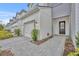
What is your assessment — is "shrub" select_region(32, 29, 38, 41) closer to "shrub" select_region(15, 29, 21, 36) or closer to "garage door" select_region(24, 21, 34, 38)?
"garage door" select_region(24, 21, 34, 38)

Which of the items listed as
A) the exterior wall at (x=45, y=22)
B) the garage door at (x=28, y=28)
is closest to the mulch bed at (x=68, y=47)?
the exterior wall at (x=45, y=22)

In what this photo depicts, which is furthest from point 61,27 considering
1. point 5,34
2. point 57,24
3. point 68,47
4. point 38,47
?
point 5,34

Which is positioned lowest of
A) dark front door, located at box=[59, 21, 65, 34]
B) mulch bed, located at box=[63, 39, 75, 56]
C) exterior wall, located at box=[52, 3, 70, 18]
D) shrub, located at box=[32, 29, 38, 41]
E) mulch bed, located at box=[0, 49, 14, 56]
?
mulch bed, located at box=[0, 49, 14, 56]

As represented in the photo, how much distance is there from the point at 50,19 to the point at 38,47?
41 centimetres

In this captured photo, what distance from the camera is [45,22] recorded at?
2.55 meters

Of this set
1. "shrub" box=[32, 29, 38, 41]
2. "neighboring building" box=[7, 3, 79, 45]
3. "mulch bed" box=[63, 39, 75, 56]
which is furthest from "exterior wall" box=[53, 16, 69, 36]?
"shrub" box=[32, 29, 38, 41]

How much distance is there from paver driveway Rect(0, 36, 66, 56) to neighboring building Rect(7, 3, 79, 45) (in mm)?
100

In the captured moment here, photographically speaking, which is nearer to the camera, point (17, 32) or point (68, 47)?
point (68, 47)

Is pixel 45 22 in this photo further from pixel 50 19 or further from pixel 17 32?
pixel 17 32

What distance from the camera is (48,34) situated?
257cm

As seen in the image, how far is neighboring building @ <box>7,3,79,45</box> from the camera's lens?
250cm

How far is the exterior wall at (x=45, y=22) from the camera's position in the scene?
8.36 ft

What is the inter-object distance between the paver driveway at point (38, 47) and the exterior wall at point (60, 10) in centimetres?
31

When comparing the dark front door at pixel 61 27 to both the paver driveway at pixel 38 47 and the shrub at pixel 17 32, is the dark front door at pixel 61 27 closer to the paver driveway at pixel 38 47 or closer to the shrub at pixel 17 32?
the paver driveway at pixel 38 47
